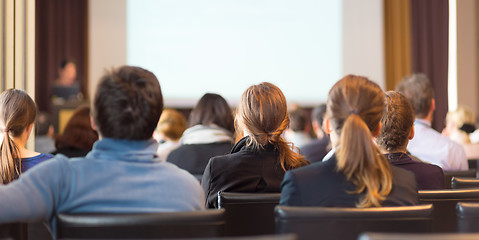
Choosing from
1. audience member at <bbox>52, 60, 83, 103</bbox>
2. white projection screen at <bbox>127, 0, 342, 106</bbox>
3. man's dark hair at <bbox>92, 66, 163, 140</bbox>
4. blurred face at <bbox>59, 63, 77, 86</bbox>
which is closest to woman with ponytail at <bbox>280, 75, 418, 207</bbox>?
man's dark hair at <bbox>92, 66, 163, 140</bbox>

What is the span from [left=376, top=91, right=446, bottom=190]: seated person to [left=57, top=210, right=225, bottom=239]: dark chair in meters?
1.09

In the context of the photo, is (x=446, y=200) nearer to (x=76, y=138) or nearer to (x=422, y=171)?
(x=422, y=171)

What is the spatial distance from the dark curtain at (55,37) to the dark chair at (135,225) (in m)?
7.34

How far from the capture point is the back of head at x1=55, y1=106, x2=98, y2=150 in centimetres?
325

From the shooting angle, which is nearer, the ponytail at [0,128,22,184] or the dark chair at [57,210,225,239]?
the dark chair at [57,210,225,239]

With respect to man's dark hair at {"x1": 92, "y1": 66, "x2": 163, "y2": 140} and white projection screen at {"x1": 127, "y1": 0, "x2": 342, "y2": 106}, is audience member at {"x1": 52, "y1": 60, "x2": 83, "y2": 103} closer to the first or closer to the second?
white projection screen at {"x1": 127, "y1": 0, "x2": 342, "y2": 106}

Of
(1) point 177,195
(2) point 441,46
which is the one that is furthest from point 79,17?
(1) point 177,195

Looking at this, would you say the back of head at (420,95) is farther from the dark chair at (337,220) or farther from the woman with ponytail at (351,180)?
the dark chair at (337,220)

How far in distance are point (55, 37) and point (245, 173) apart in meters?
6.83

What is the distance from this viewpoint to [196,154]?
3090 millimetres

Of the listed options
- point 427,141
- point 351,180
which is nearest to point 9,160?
point 351,180

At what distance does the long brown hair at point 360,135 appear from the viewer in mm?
1438

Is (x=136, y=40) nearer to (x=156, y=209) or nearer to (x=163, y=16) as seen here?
(x=163, y=16)

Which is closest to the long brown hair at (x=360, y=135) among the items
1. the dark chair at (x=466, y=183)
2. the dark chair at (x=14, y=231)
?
the dark chair at (x=466, y=183)
